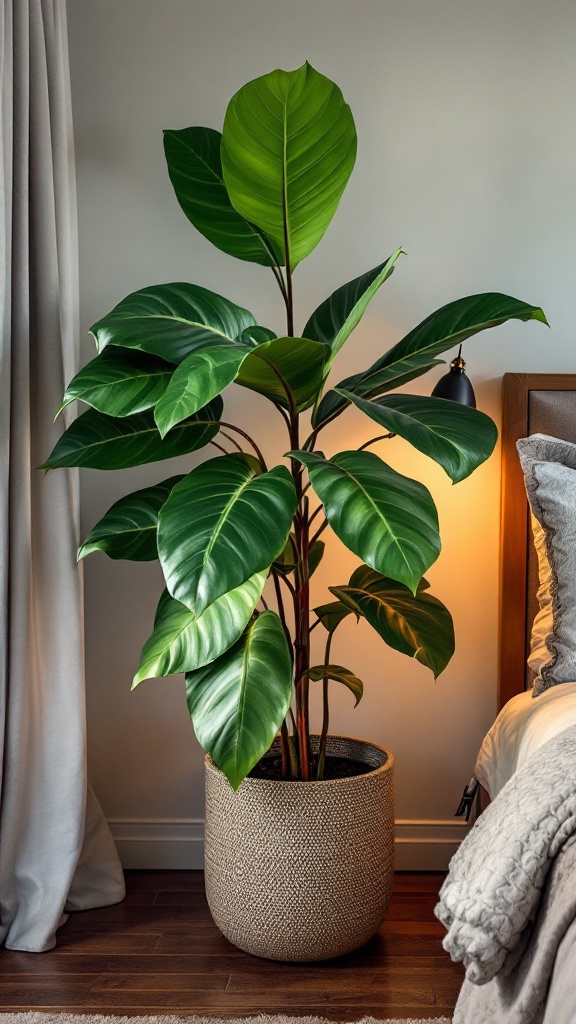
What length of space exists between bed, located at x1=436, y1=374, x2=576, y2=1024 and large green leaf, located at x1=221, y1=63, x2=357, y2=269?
0.70 meters

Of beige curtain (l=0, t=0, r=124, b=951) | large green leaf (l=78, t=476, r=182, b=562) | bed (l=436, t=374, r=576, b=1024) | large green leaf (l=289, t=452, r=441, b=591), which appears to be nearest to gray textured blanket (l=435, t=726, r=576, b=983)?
bed (l=436, t=374, r=576, b=1024)

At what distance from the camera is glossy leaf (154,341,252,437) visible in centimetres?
141

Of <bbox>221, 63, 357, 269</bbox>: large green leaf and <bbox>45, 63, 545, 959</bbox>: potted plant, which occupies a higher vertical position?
<bbox>221, 63, 357, 269</bbox>: large green leaf

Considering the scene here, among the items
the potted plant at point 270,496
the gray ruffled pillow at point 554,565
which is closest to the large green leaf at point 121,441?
the potted plant at point 270,496

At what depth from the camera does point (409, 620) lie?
5.90 ft

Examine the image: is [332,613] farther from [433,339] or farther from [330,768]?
[433,339]

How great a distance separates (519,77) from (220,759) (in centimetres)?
181

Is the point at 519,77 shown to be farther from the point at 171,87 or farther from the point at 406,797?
the point at 406,797

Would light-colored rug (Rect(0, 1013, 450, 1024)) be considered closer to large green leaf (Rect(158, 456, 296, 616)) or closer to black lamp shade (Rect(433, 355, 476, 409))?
large green leaf (Rect(158, 456, 296, 616))

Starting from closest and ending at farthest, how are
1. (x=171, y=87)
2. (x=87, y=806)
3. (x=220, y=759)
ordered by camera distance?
(x=220, y=759) < (x=87, y=806) < (x=171, y=87)

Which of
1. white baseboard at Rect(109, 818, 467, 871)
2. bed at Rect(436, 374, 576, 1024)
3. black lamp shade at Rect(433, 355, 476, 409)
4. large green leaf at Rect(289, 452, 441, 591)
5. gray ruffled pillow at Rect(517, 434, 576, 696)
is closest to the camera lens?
bed at Rect(436, 374, 576, 1024)

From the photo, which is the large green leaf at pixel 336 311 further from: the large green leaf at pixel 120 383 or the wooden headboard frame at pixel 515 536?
the wooden headboard frame at pixel 515 536

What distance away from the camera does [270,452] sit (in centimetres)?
230

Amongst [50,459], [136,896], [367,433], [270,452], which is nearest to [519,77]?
[367,433]
